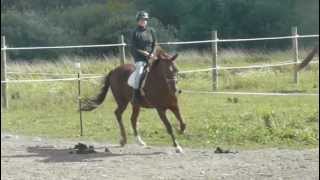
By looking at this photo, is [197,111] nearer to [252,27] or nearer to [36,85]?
[36,85]

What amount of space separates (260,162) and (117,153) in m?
2.25

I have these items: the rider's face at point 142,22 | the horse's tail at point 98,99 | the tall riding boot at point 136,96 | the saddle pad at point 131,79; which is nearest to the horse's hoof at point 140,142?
the tall riding boot at point 136,96

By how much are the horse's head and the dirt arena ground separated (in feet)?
3.03

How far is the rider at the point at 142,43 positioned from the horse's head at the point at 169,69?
16 cm

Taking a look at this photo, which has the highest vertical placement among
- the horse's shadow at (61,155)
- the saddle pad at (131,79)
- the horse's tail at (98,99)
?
the saddle pad at (131,79)

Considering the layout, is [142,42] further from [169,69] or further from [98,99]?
[98,99]

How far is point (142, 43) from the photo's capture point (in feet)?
36.1

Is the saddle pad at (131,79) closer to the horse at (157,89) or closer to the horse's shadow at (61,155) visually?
the horse at (157,89)

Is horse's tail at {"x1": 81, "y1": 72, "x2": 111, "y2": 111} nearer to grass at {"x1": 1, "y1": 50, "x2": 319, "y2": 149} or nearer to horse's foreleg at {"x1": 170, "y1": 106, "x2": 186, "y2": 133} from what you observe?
grass at {"x1": 1, "y1": 50, "x2": 319, "y2": 149}

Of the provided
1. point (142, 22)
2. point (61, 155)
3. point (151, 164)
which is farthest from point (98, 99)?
point (151, 164)

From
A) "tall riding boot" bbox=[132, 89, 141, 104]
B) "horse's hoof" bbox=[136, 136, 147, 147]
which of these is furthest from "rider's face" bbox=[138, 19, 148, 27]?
"horse's hoof" bbox=[136, 136, 147, 147]

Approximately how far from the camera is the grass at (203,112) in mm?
11789

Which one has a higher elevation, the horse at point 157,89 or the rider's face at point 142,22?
the rider's face at point 142,22

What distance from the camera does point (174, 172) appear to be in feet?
28.0
